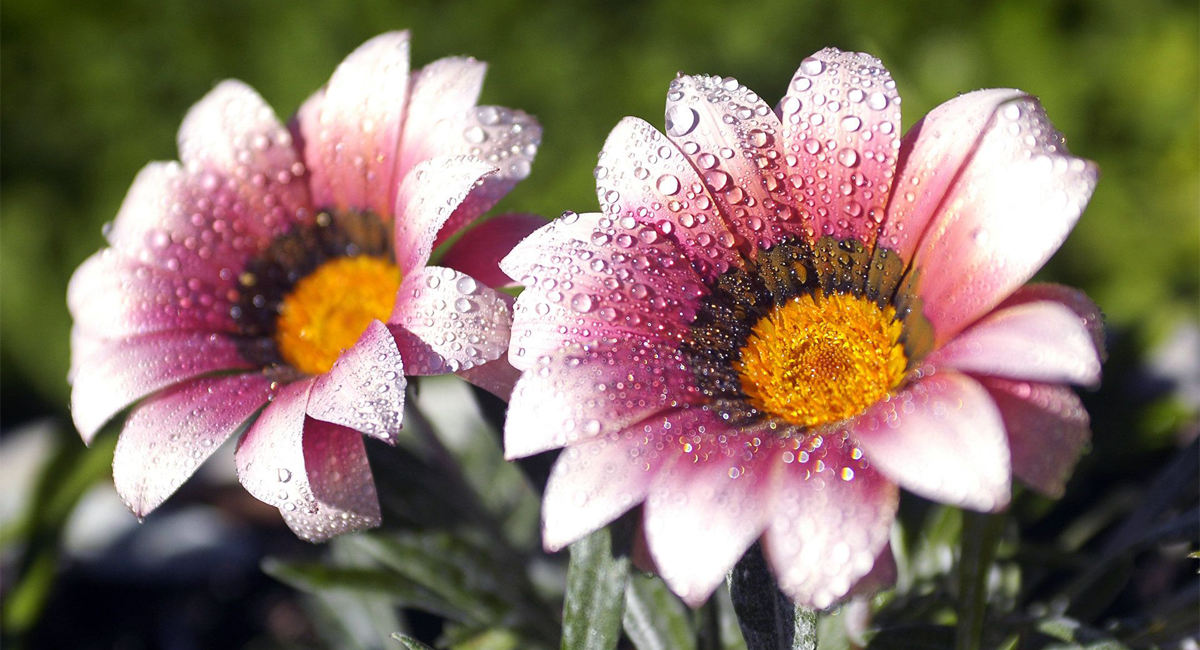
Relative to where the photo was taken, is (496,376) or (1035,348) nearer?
(1035,348)

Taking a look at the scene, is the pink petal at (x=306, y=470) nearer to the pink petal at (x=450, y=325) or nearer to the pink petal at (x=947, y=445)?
the pink petal at (x=450, y=325)

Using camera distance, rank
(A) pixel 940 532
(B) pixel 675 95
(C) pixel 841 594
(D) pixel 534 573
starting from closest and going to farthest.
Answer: (C) pixel 841 594, (B) pixel 675 95, (A) pixel 940 532, (D) pixel 534 573

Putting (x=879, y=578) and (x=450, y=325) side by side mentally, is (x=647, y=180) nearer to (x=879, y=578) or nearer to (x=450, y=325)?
(x=450, y=325)

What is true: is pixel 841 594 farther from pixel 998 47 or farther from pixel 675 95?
pixel 998 47

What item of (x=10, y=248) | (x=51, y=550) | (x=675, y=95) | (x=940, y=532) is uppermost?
(x=675, y=95)

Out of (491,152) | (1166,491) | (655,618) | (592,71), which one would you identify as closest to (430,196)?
(491,152)

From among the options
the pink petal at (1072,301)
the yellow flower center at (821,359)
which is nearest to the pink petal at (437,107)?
the yellow flower center at (821,359)

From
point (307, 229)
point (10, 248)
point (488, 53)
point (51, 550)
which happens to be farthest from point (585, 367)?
point (10, 248)
